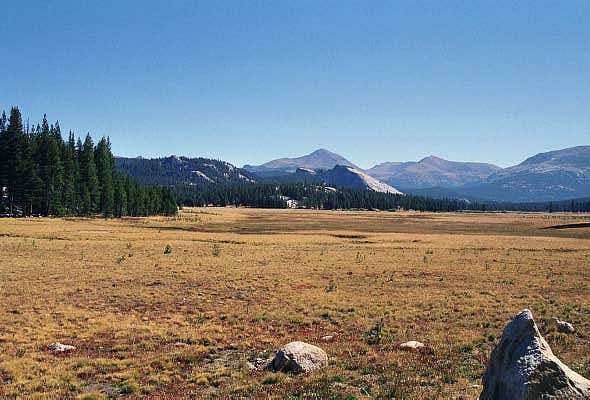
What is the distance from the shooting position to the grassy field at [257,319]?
1354 cm

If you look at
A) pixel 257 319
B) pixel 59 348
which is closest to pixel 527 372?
pixel 257 319

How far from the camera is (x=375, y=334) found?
744 inches

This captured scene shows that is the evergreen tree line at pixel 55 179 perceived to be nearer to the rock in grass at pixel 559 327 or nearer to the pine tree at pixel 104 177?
the pine tree at pixel 104 177

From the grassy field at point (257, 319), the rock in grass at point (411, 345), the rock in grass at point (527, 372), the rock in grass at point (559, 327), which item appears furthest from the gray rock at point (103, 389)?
the rock in grass at point (559, 327)

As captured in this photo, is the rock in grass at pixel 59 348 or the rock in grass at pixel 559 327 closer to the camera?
the rock in grass at pixel 59 348

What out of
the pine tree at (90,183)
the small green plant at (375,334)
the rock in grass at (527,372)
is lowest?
the small green plant at (375,334)

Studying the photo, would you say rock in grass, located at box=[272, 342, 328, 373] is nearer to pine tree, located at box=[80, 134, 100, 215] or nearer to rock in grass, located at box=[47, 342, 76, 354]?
rock in grass, located at box=[47, 342, 76, 354]

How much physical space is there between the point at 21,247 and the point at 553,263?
60.3 metres

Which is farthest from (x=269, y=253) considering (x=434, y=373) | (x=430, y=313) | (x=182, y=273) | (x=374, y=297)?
(x=434, y=373)

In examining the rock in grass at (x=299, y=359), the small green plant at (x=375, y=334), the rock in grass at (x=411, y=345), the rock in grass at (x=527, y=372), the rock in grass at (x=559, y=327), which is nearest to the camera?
the rock in grass at (x=527, y=372)

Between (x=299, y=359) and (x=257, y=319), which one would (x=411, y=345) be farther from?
(x=257, y=319)

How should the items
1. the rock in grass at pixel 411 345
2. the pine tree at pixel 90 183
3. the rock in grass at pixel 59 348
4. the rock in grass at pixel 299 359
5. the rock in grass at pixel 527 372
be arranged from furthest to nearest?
the pine tree at pixel 90 183 → the rock in grass at pixel 411 345 → the rock in grass at pixel 59 348 → the rock in grass at pixel 299 359 → the rock in grass at pixel 527 372

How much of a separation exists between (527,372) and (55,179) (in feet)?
355

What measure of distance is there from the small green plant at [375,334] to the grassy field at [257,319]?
10cm
